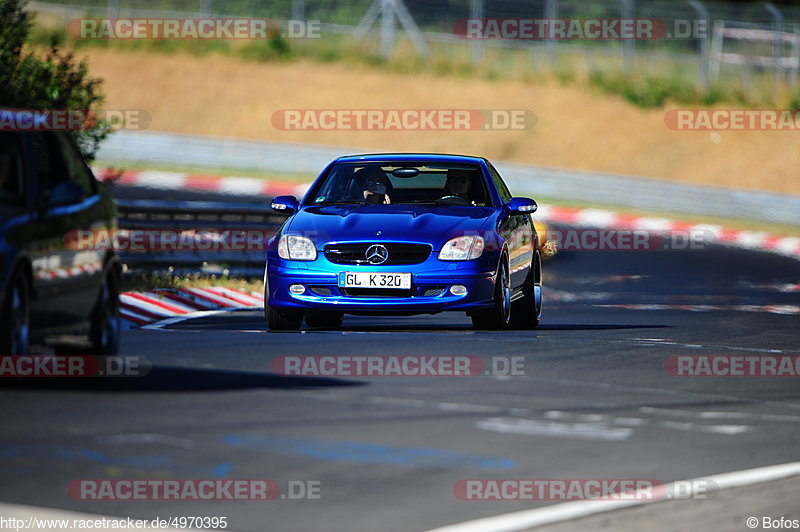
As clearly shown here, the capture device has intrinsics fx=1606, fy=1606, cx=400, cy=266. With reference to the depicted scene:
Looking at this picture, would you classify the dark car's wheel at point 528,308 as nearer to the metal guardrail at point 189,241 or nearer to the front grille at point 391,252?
the front grille at point 391,252

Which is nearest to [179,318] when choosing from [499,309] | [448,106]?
[499,309]

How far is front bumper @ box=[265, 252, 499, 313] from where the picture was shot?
13031 mm

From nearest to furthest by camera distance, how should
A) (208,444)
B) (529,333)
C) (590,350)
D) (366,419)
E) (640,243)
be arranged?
(208,444), (366,419), (590,350), (529,333), (640,243)

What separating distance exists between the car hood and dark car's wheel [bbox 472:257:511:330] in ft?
1.49

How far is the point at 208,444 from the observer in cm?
776

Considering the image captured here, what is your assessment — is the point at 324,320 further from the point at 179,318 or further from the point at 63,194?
the point at 63,194

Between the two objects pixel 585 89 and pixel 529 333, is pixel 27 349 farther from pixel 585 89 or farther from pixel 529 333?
pixel 585 89

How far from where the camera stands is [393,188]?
568 inches

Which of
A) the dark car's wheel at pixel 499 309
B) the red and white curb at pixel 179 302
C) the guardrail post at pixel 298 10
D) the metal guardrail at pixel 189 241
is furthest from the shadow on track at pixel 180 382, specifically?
the guardrail post at pixel 298 10

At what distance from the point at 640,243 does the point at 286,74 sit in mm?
22935

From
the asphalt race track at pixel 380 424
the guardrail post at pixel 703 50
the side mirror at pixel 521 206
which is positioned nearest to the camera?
the asphalt race track at pixel 380 424

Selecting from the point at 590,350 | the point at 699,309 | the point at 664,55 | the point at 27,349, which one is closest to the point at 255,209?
the point at 699,309

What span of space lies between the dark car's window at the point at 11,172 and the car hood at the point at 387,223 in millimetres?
4171

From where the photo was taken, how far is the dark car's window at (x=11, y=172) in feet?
29.8
